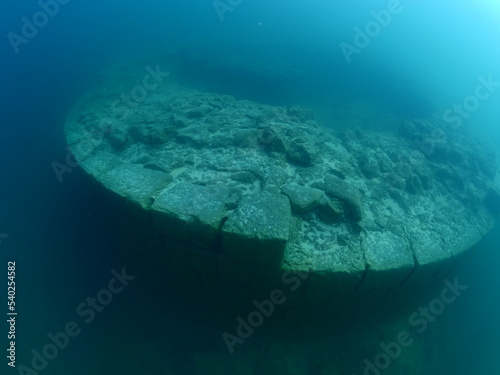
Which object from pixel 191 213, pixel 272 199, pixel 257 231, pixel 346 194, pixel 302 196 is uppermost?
pixel 346 194

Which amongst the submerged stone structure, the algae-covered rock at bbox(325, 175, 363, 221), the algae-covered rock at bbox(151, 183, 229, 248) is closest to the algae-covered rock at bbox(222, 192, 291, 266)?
the submerged stone structure

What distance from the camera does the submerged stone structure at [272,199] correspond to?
341 centimetres

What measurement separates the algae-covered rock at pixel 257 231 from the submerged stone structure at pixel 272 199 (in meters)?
0.01

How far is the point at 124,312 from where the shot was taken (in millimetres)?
4961

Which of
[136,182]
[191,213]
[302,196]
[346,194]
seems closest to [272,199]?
[302,196]

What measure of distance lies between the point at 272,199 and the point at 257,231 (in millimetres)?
567

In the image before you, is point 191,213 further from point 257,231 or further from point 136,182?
point 136,182

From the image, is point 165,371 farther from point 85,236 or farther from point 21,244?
point 21,244

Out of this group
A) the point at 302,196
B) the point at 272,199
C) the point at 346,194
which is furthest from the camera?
the point at 346,194

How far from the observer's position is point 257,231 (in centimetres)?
309

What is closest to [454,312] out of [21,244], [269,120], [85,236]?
[269,120]

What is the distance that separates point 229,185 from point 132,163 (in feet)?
5.47

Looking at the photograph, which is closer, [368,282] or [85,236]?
[368,282]

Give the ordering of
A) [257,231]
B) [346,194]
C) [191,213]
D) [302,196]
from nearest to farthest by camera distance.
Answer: [257,231]
[191,213]
[302,196]
[346,194]
